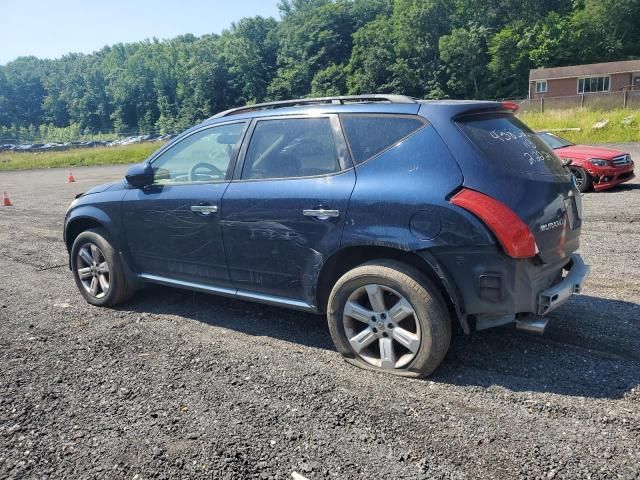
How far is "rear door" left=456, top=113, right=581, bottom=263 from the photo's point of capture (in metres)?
3.30

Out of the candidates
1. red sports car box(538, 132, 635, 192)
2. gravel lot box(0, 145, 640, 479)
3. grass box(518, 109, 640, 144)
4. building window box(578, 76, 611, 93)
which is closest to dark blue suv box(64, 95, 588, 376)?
gravel lot box(0, 145, 640, 479)

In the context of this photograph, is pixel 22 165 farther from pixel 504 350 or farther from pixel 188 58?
pixel 188 58

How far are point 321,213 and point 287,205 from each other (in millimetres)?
305

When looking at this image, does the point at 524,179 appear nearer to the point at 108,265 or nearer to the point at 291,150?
the point at 291,150

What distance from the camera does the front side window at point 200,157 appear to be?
4.49m

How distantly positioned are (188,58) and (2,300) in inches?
5065

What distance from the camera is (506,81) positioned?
74.1m

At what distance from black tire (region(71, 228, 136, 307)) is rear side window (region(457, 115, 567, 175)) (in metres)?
3.48

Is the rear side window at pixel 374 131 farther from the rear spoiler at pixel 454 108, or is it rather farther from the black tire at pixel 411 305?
the black tire at pixel 411 305

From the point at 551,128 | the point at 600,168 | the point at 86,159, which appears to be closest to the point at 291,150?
the point at 600,168

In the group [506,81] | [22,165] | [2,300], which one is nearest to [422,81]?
[506,81]

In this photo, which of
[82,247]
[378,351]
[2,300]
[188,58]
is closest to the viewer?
[378,351]

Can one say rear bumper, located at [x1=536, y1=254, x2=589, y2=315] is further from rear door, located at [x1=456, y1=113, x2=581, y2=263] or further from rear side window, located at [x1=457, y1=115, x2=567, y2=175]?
rear side window, located at [x1=457, y1=115, x2=567, y2=175]

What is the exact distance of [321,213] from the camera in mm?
3756
